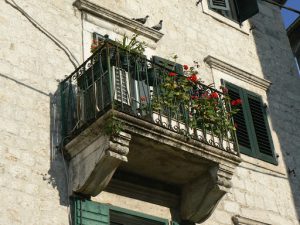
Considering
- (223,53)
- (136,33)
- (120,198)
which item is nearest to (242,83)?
(223,53)

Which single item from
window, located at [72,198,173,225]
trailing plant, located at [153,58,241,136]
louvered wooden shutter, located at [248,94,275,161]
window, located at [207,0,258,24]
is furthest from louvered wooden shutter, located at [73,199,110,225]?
window, located at [207,0,258,24]

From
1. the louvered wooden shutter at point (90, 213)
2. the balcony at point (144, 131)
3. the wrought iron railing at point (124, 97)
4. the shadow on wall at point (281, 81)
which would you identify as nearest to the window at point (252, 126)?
the shadow on wall at point (281, 81)

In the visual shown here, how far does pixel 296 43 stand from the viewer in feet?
46.9

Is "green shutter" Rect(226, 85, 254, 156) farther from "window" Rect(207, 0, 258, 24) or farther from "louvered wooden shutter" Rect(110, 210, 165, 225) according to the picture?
"louvered wooden shutter" Rect(110, 210, 165, 225)

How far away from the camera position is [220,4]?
12.2 meters

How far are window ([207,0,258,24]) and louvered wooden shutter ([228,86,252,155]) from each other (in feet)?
6.26

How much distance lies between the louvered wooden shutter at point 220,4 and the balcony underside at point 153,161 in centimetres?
427

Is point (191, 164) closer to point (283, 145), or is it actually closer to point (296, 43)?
point (283, 145)

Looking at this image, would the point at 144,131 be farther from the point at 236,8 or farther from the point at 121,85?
the point at 236,8

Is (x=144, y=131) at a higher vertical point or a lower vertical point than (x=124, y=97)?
lower

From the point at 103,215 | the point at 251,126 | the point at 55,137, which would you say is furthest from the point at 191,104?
the point at 251,126

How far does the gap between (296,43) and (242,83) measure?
3589mm

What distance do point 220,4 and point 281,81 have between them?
1804mm

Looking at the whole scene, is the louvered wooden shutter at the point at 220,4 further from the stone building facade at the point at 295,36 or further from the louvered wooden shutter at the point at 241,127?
the stone building facade at the point at 295,36
